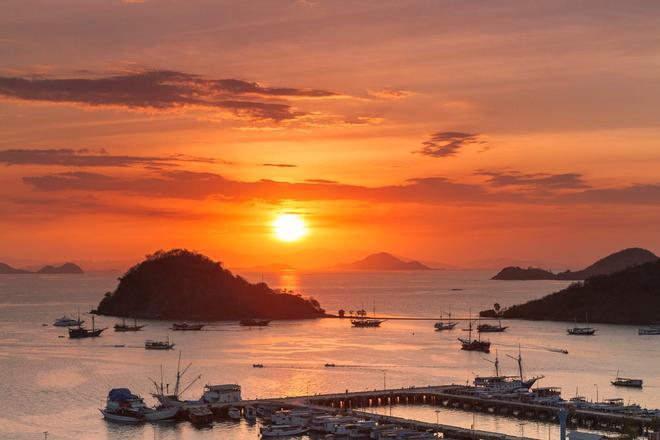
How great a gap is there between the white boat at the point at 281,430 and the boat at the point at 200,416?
8152 mm

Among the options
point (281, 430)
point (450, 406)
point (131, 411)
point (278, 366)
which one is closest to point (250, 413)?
point (281, 430)

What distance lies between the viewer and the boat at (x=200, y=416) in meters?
80.2

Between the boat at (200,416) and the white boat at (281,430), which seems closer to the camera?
the white boat at (281,430)

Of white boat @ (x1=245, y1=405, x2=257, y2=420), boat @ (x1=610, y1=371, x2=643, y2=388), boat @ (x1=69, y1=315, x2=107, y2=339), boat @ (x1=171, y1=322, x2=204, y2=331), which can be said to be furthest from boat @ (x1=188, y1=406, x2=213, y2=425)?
boat @ (x1=171, y1=322, x2=204, y2=331)

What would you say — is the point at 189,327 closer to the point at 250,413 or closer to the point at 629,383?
the point at 629,383

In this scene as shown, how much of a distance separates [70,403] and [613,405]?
49.6 m

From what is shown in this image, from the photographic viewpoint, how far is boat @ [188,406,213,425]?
8025 centimetres

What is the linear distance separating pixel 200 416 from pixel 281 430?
10.2m

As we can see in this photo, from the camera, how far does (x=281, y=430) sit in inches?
2884

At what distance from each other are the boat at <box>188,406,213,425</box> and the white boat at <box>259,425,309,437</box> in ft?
26.7

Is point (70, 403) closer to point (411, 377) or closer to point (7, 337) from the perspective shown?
point (411, 377)

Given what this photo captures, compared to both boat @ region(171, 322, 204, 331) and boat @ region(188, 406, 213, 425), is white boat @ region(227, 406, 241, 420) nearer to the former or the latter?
boat @ region(188, 406, 213, 425)

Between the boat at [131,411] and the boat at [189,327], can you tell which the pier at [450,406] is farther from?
the boat at [189,327]

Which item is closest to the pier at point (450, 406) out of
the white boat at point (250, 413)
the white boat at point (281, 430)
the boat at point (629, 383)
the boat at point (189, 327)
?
the white boat at point (250, 413)
